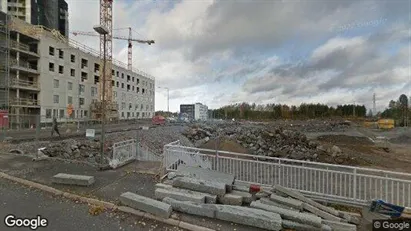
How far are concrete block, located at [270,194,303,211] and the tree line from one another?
101 metres

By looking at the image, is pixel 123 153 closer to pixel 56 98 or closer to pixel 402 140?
pixel 56 98

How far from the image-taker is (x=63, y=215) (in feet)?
19.6

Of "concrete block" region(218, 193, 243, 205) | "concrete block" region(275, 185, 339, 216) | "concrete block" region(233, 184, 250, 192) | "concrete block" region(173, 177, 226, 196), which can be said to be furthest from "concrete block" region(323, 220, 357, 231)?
"concrete block" region(173, 177, 226, 196)

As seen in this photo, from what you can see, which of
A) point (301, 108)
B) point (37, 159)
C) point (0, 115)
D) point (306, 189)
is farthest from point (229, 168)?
point (301, 108)

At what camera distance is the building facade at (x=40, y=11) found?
194 feet

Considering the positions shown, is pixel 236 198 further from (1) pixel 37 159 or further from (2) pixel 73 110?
(2) pixel 73 110

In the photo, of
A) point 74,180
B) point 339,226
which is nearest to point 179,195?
point 74,180

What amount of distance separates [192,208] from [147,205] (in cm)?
106

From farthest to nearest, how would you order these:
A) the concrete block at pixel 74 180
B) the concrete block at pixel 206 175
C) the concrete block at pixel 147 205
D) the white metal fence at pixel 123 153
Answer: the white metal fence at pixel 123 153
the concrete block at pixel 74 180
the concrete block at pixel 206 175
the concrete block at pixel 147 205

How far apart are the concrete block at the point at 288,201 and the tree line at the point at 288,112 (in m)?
101

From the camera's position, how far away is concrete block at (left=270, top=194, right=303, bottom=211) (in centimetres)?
638

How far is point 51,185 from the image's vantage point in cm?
793

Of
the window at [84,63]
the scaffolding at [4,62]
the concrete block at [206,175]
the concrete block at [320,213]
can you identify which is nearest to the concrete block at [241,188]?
the concrete block at [206,175]

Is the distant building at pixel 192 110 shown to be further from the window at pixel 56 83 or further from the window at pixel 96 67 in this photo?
the window at pixel 56 83
